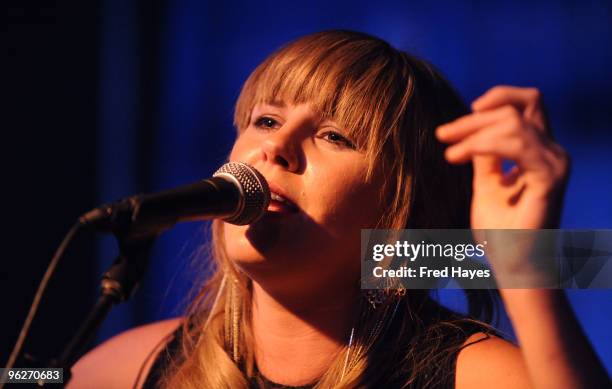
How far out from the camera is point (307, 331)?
4.25 ft

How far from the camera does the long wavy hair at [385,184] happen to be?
1.24 metres

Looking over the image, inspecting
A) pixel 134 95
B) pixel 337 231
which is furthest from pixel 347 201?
pixel 134 95

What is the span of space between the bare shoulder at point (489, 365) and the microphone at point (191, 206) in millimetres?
472

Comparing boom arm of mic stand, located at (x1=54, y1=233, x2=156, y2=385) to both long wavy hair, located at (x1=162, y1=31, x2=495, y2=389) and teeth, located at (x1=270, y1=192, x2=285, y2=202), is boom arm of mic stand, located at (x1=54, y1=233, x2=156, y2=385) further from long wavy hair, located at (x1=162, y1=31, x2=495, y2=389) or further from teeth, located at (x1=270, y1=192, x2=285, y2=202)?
long wavy hair, located at (x1=162, y1=31, x2=495, y2=389)

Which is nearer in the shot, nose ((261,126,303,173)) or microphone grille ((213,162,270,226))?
microphone grille ((213,162,270,226))

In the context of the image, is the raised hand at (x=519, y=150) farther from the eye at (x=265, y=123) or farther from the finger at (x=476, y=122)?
the eye at (x=265, y=123)

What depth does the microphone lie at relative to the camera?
31.8 inches

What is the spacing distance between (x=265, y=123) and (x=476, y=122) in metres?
0.55

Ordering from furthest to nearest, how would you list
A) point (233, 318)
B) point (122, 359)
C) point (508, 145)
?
1. point (122, 359)
2. point (233, 318)
3. point (508, 145)

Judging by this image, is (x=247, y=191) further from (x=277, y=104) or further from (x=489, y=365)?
(x=489, y=365)

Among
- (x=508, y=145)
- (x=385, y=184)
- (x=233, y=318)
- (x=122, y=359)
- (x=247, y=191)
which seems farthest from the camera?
(x=122, y=359)

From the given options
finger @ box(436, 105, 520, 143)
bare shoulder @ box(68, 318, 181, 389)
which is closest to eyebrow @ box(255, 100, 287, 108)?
finger @ box(436, 105, 520, 143)

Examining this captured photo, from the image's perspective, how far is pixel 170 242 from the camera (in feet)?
6.81

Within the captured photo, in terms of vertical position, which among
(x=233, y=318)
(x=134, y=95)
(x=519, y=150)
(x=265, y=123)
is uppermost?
(x=134, y=95)
